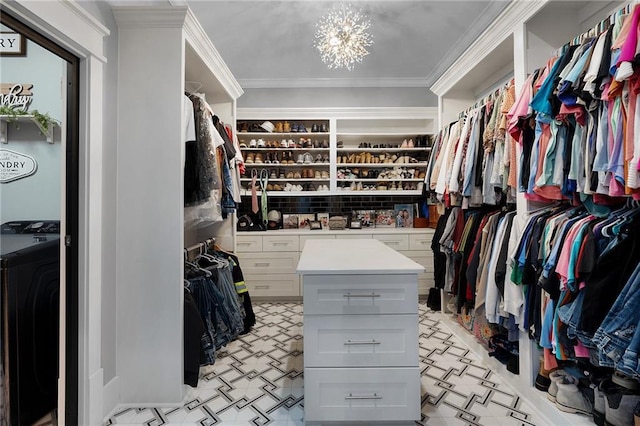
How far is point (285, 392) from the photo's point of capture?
199 centimetres

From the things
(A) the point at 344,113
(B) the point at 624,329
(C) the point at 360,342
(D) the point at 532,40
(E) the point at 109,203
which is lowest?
(C) the point at 360,342

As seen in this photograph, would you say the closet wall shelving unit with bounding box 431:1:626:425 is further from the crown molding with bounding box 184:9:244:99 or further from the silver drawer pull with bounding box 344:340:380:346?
the crown molding with bounding box 184:9:244:99

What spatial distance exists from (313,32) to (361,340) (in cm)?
280

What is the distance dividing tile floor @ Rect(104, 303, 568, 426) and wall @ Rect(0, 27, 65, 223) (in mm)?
1193

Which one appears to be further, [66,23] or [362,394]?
[362,394]

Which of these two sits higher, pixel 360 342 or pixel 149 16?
pixel 149 16

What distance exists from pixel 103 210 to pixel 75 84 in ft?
2.13

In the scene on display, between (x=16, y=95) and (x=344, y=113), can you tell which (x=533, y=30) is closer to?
(x=344, y=113)

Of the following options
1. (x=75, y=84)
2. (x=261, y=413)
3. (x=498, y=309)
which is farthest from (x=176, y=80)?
(x=498, y=309)

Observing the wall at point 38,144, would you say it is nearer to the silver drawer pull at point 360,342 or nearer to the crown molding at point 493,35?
the silver drawer pull at point 360,342

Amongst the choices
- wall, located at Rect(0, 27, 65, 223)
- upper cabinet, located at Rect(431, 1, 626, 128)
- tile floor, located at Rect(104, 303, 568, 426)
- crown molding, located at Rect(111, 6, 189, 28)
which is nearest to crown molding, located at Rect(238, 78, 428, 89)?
upper cabinet, located at Rect(431, 1, 626, 128)

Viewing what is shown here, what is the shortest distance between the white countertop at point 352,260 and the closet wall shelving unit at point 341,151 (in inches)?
77.1

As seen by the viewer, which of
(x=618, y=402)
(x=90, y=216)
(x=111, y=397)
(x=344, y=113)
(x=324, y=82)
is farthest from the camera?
(x=324, y=82)

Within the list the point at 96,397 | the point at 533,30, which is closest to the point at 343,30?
the point at 533,30
